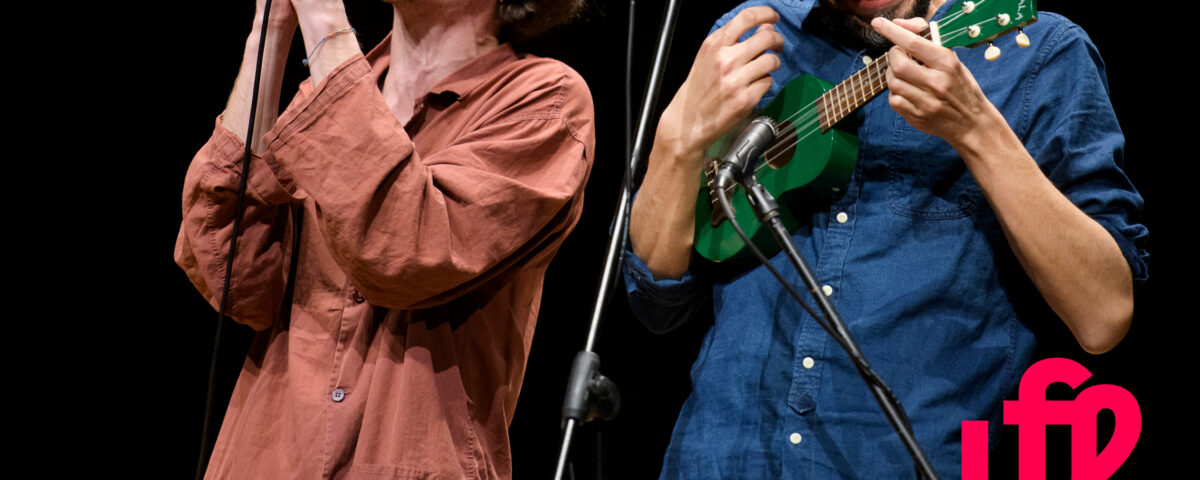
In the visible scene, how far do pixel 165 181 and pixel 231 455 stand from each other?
1.58m

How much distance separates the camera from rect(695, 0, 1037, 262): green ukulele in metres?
1.49

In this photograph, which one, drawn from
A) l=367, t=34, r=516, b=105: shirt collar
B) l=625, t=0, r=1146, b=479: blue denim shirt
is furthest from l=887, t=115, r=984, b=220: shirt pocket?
l=367, t=34, r=516, b=105: shirt collar

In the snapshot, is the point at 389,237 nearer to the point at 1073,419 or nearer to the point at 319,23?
the point at 319,23

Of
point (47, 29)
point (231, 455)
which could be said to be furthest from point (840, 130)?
point (47, 29)

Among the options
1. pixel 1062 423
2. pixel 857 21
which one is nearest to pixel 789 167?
pixel 857 21

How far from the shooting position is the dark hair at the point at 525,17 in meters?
1.99

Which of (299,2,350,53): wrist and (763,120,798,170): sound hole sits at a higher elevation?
(299,2,350,53): wrist

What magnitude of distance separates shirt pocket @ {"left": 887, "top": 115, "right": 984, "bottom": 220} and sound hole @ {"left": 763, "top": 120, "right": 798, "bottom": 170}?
0.52ft

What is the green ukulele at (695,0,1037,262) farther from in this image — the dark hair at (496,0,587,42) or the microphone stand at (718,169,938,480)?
the dark hair at (496,0,587,42)

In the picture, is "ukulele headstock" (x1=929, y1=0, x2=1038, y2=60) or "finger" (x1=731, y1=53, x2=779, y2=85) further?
"finger" (x1=731, y1=53, x2=779, y2=85)

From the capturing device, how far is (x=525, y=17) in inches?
78.5

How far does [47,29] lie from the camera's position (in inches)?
117

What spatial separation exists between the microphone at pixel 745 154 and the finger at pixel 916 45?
0.23 meters

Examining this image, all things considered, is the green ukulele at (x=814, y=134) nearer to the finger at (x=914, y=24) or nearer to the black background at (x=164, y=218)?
the finger at (x=914, y=24)
